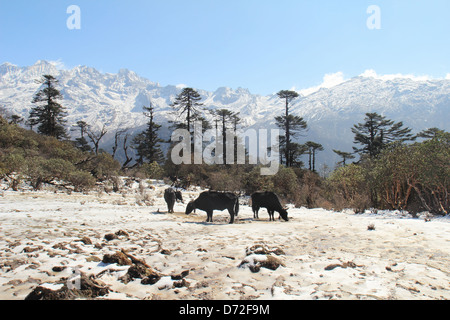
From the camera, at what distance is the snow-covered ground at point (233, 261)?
9.62ft

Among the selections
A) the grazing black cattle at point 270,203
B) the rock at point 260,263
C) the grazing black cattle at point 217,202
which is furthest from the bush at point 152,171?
the rock at point 260,263

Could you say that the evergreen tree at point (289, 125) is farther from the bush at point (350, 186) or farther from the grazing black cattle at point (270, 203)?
the grazing black cattle at point (270, 203)

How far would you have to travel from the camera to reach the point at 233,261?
3969mm

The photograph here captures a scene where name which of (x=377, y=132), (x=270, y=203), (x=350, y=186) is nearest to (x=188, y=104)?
(x=350, y=186)

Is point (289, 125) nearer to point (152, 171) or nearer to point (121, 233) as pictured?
point (152, 171)

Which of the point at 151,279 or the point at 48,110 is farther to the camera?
the point at 48,110

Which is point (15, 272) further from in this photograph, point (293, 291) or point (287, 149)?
point (287, 149)

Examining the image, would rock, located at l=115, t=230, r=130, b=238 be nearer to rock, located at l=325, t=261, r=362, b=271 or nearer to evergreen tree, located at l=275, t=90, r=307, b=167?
rock, located at l=325, t=261, r=362, b=271

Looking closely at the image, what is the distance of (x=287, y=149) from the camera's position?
35281 mm

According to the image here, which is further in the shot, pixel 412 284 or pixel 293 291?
pixel 412 284

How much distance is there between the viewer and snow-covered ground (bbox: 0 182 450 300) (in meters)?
2.93

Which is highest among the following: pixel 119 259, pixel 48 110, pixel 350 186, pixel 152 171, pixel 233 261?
pixel 48 110
